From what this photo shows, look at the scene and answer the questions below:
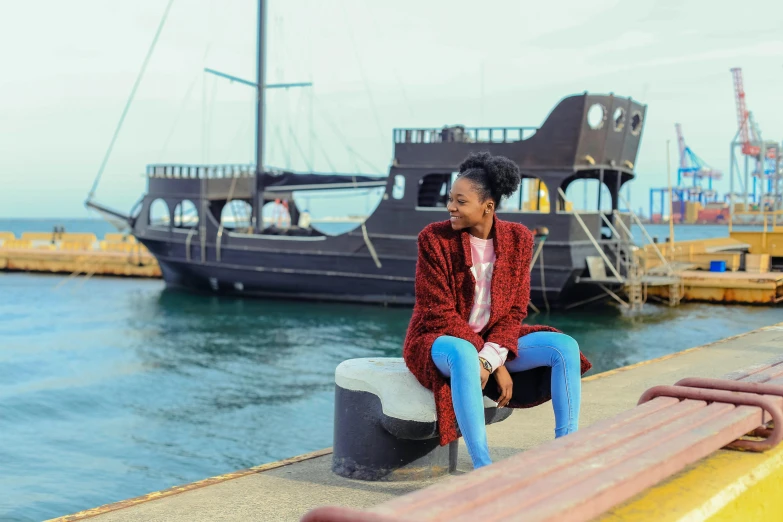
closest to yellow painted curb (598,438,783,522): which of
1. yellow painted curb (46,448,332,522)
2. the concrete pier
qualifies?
the concrete pier

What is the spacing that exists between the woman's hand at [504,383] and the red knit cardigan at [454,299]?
3.4 inches

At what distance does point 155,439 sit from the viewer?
8.77 metres

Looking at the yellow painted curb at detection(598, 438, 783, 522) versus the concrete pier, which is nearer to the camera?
the yellow painted curb at detection(598, 438, 783, 522)

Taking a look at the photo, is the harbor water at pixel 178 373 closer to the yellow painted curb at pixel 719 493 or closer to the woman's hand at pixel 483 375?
the woman's hand at pixel 483 375

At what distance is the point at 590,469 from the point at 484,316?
1422mm

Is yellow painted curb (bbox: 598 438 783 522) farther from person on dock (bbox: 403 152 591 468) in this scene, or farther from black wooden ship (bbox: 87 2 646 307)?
black wooden ship (bbox: 87 2 646 307)

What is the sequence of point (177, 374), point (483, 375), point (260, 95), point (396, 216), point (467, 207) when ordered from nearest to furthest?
point (483, 375), point (467, 207), point (177, 374), point (396, 216), point (260, 95)

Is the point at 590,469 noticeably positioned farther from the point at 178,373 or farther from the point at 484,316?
the point at 178,373

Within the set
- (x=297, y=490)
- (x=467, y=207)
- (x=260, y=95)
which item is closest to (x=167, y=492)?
(x=297, y=490)

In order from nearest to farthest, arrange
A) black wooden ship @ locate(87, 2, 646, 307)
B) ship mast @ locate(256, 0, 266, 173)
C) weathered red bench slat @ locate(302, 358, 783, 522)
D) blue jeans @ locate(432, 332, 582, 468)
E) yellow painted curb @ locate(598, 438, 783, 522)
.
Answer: weathered red bench slat @ locate(302, 358, 783, 522)
yellow painted curb @ locate(598, 438, 783, 522)
blue jeans @ locate(432, 332, 582, 468)
black wooden ship @ locate(87, 2, 646, 307)
ship mast @ locate(256, 0, 266, 173)

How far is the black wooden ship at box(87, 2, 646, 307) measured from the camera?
58.4 feet

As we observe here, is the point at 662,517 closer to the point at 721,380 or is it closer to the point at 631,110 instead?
the point at 721,380

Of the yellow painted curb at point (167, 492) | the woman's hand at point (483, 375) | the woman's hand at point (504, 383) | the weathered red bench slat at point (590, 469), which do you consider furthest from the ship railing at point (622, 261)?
the weathered red bench slat at point (590, 469)

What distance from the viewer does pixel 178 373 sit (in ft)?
41.8
